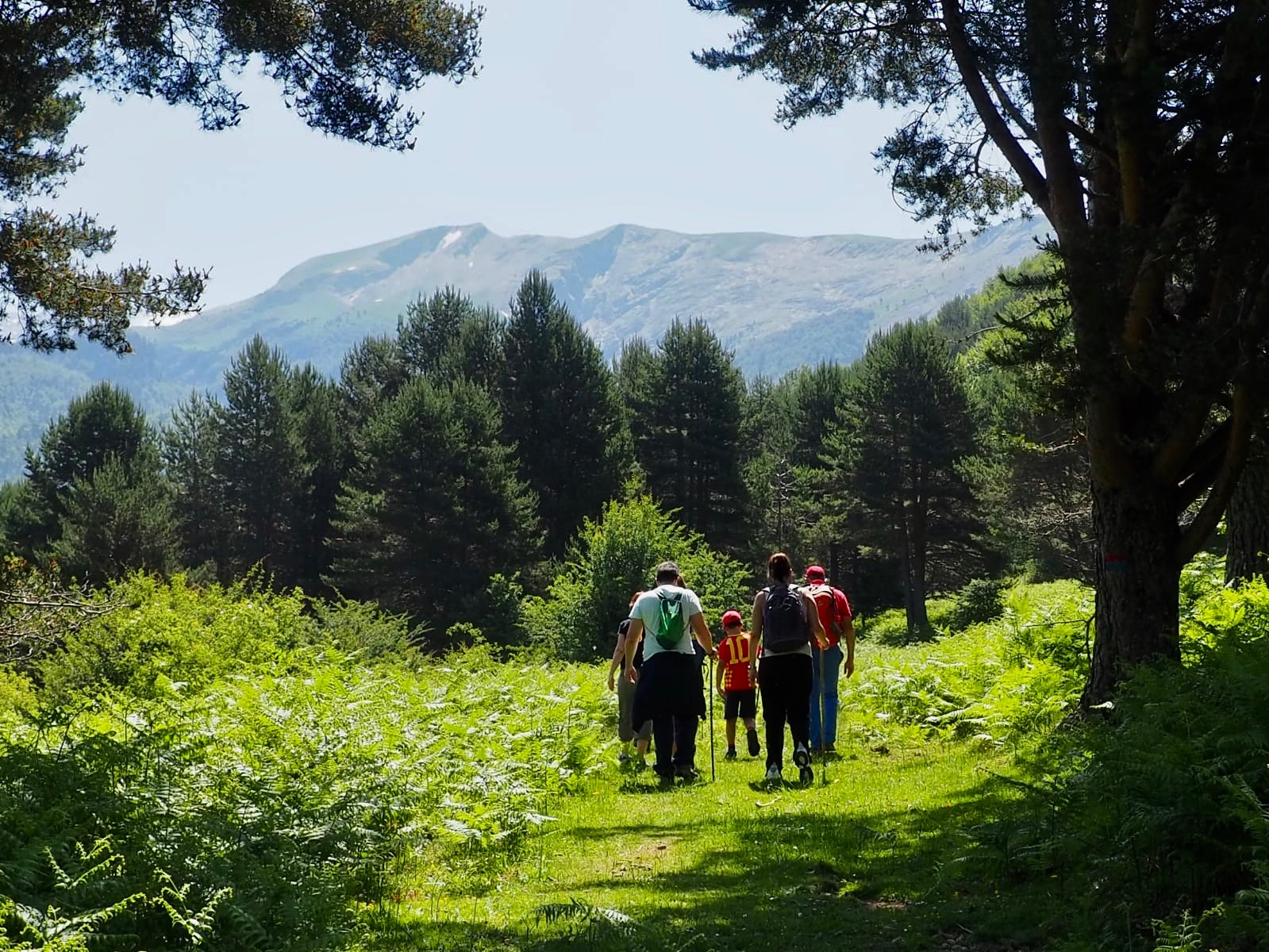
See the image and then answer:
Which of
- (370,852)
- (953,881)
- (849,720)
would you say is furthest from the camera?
(849,720)

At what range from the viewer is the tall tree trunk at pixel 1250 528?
1055cm

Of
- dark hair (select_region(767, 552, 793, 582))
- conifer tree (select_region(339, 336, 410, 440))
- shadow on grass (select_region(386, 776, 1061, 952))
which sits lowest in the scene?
shadow on grass (select_region(386, 776, 1061, 952))

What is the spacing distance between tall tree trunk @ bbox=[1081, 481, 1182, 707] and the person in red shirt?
2761mm

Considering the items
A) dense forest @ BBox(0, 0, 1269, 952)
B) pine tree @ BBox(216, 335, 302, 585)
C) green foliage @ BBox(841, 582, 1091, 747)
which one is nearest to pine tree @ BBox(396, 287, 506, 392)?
pine tree @ BBox(216, 335, 302, 585)

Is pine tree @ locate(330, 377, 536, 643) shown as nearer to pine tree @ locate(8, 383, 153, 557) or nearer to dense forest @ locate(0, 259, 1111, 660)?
dense forest @ locate(0, 259, 1111, 660)

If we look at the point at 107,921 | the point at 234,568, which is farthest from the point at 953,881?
the point at 234,568

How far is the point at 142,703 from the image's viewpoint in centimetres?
1063

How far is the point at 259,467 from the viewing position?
5106 centimetres

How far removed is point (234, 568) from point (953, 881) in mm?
48229

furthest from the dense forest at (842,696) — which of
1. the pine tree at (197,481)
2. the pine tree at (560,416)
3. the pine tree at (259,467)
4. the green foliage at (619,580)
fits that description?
the pine tree at (197,481)

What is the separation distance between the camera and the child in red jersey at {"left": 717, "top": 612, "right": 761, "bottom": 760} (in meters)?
11.8

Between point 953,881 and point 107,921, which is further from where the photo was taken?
point 953,881

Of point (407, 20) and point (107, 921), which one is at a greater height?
point (407, 20)

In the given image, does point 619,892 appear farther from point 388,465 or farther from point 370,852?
point 388,465
